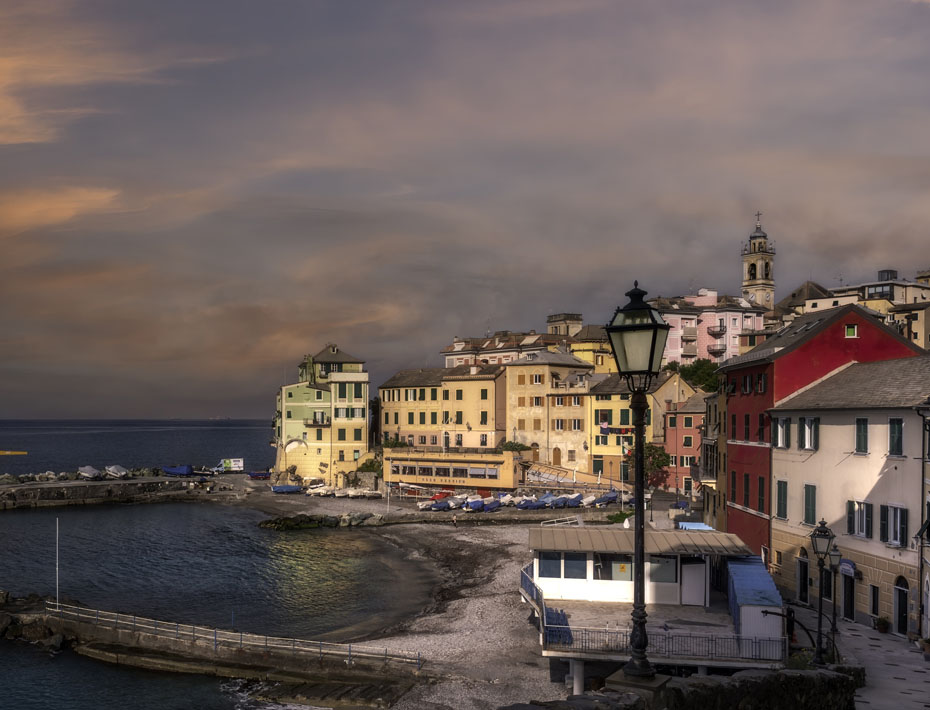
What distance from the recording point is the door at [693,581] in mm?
30875

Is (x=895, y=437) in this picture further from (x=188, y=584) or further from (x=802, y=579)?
(x=188, y=584)

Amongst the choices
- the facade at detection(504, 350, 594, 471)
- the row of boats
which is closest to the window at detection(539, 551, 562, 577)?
the row of boats

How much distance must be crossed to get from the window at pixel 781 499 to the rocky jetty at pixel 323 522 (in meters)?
48.6

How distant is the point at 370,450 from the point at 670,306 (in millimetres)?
52908

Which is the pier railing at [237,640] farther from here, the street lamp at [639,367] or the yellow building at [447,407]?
the yellow building at [447,407]

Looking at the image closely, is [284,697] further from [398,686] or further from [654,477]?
[654,477]

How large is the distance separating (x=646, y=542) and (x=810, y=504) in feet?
39.1

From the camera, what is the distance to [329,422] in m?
108

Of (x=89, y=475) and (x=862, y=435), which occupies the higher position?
(x=862, y=435)

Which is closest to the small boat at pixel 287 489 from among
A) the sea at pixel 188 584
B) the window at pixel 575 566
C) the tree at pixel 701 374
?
the sea at pixel 188 584

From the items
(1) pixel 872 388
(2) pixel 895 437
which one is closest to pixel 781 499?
(1) pixel 872 388

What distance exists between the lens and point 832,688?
16203 mm

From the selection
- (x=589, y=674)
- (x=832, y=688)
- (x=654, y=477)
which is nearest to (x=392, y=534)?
(x=654, y=477)

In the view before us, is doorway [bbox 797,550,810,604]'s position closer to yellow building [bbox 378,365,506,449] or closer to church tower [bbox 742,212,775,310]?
yellow building [bbox 378,365,506,449]
